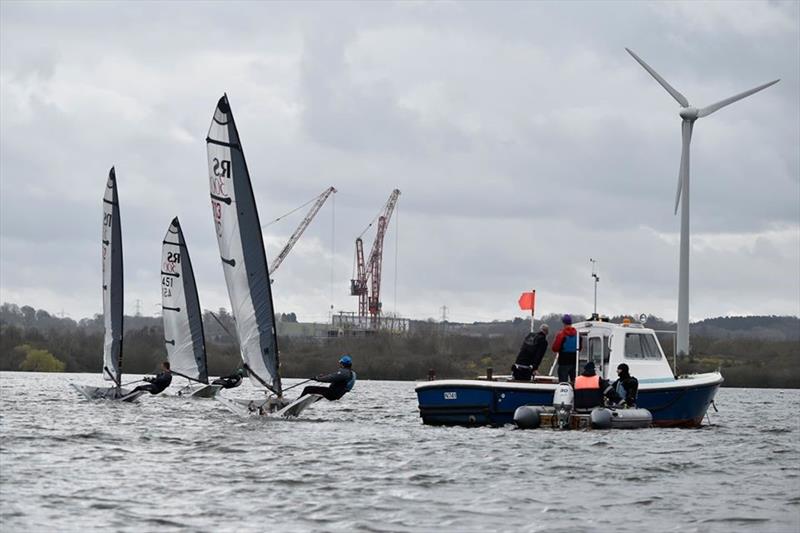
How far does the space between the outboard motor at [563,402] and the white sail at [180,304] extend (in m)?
32.3

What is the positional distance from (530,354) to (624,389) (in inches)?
112

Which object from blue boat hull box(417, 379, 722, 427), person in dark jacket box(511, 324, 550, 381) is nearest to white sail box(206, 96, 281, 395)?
blue boat hull box(417, 379, 722, 427)

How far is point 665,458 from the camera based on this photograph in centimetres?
3375

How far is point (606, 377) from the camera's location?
43.0 metres

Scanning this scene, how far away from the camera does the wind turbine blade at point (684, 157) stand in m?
83.0

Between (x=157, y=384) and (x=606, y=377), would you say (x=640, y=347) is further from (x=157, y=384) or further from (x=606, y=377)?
(x=157, y=384)

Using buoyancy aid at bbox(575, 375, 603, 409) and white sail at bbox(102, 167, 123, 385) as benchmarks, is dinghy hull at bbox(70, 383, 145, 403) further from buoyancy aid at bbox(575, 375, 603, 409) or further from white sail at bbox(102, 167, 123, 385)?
buoyancy aid at bbox(575, 375, 603, 409)

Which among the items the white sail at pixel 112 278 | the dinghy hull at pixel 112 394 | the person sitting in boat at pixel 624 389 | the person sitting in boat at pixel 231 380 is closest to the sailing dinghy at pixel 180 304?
the white sail at pixel 112 278

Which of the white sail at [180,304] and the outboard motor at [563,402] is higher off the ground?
the white sail at [180,304]

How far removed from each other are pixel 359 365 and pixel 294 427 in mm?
97285

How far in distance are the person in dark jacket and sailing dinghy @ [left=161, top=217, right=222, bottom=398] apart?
30.0 metres

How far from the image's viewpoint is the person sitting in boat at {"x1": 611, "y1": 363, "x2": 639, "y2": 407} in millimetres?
40938

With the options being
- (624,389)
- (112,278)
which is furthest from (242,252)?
(112,278)

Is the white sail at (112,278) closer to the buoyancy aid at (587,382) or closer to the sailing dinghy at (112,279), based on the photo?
the sailing dinghy at (112,279)
